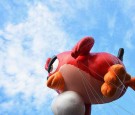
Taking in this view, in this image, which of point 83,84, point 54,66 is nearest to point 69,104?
point 83,84

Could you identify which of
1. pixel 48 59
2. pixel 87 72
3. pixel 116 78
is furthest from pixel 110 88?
pixel 48 59

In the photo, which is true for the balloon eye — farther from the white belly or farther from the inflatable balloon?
the white belly

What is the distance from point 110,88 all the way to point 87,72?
0.47 meters

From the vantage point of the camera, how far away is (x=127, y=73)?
4.83 metres

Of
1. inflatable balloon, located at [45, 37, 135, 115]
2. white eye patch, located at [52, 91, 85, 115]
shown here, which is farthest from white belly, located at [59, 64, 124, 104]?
white eye patch, located at [52, 91, 85, 115]

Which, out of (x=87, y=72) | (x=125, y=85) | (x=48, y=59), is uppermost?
(x=48, y=59)

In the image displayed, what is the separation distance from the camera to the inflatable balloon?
4.72 metres

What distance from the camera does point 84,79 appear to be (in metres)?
4.86

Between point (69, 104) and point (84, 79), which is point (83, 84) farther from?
point (69, 104)

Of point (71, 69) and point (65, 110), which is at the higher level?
point (71, 69)

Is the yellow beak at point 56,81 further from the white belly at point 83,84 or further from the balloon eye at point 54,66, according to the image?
the balloon eye at point 54,66

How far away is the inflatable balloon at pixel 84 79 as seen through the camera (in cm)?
472

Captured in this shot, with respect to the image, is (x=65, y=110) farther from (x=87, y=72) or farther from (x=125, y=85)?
(x=125, y=85)

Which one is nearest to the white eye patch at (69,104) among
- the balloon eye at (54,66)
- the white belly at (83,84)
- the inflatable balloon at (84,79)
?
the inflatable balloon at (84,79)
